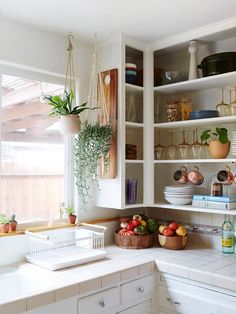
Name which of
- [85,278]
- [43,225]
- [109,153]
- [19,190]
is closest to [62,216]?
[43,225]

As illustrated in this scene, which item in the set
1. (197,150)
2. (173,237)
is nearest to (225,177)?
(197,150)

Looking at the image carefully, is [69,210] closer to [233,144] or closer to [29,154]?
[29,154]

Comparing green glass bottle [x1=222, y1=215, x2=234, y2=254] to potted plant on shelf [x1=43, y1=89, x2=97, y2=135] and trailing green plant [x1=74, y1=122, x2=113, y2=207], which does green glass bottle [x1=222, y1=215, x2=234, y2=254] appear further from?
potted plant on shelf [x1=43, y1=89, x2=97, y2=135]

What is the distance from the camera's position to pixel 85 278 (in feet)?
6.38

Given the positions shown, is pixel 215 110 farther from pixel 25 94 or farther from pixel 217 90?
pixel 25 94

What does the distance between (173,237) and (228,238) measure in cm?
39

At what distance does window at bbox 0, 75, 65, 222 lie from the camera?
7.94 feet

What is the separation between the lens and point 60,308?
181 centimetres

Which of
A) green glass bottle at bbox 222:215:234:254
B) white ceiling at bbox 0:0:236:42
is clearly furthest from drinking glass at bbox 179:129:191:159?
white ceiling at bbox 0:0:236:42

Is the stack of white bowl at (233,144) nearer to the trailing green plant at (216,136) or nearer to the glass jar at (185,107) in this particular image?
the trailing green plant at (216,136)

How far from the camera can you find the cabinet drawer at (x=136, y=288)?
2121 mm

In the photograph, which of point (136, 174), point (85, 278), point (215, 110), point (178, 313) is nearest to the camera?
point (85, 278)

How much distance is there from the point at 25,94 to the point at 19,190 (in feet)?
2.29

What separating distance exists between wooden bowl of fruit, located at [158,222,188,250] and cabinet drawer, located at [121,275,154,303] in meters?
0.37
